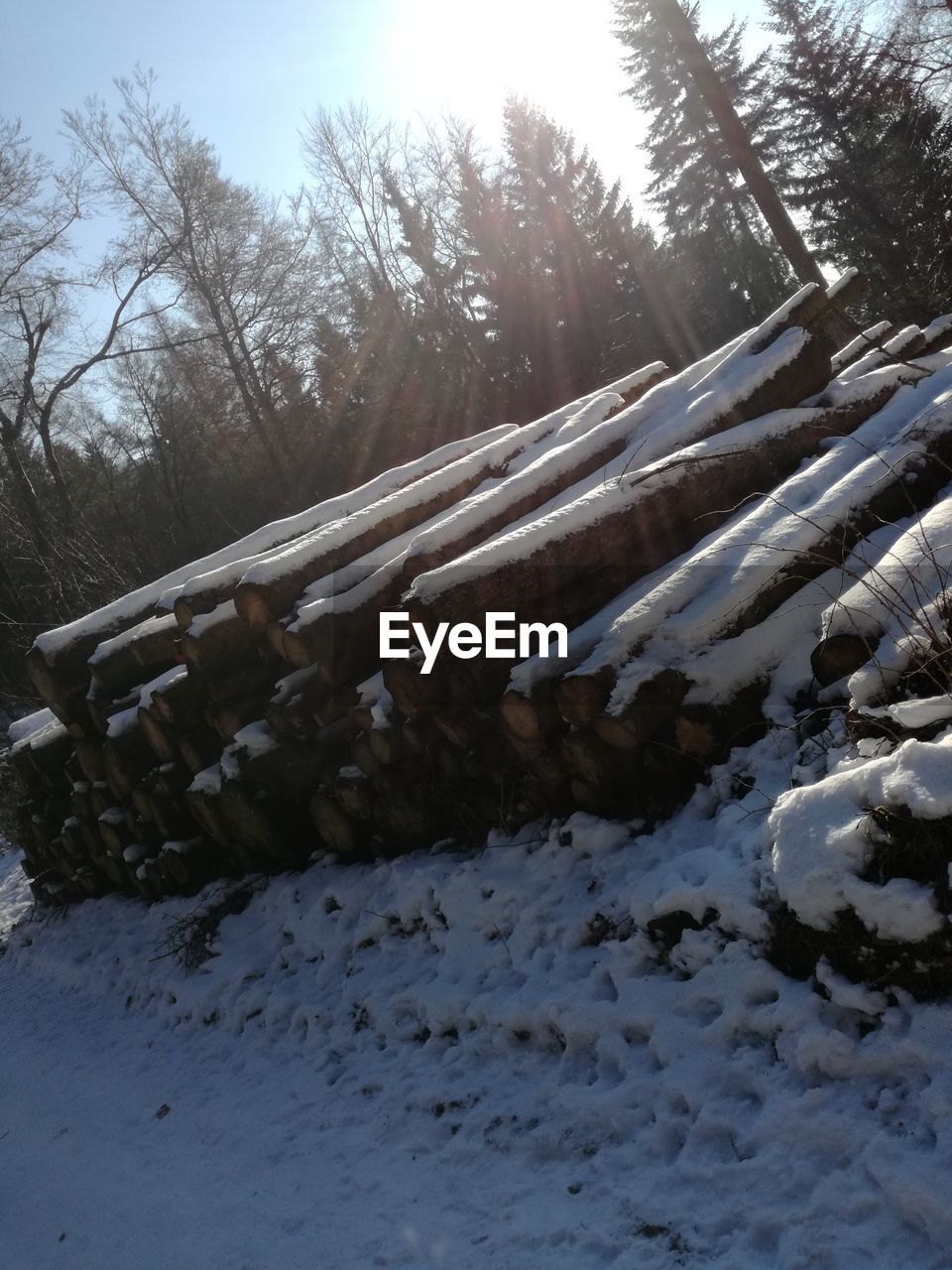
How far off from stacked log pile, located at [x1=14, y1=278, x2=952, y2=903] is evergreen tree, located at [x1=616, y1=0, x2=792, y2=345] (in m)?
22.3

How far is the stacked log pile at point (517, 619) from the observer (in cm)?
422

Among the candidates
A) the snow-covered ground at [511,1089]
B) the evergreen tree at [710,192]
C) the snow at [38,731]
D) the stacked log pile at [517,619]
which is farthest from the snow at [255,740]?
the evergreen tree at [710,192]

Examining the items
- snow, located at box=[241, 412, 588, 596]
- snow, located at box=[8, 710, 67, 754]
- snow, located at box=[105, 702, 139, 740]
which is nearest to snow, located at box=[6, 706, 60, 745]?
snow, located at box=[8, 710, 67, 754]

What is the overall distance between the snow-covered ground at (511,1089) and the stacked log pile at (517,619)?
1.10 ft

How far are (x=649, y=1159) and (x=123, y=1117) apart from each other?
3.37 m

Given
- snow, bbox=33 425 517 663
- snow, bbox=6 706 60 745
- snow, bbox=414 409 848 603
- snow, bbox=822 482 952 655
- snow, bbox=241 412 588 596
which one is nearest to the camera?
snow, bbox=822 482 952 655

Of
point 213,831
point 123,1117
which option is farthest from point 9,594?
point 123,1117

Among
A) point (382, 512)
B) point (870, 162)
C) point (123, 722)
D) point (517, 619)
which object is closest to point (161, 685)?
point (123, 722)

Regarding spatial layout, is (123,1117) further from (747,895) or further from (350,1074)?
(747,895)

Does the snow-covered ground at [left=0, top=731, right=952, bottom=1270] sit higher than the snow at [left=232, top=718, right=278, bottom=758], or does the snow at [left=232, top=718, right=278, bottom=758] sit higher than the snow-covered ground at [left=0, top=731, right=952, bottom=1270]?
the snow at [left=232, top=718, right=278, bottom=758]

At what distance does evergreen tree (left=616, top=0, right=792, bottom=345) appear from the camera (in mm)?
28719

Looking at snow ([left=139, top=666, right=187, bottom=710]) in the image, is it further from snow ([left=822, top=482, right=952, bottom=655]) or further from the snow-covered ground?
snow ([left=822, top=482, right=952, bottom=655])

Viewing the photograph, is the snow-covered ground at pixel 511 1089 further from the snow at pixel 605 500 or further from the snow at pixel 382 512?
the snow at pixel 382 512

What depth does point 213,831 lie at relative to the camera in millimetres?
6430
